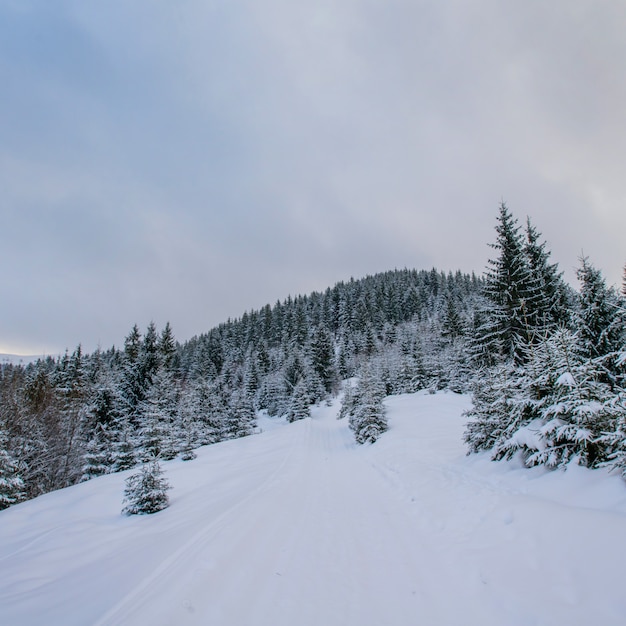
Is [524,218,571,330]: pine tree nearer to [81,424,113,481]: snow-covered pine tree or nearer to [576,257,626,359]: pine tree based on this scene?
[576,257,626,359]: pine tree

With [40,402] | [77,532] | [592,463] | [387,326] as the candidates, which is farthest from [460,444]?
[387,326]

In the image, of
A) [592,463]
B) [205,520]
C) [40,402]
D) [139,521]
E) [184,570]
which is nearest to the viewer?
[184,570]

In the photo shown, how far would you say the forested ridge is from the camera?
251 inches

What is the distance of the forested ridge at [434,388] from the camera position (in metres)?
6.36

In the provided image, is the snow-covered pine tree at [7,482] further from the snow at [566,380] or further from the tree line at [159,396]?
the snow at [566,380]

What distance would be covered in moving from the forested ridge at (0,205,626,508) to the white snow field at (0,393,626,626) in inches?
48.0

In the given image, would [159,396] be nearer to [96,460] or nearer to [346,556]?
[96,460]

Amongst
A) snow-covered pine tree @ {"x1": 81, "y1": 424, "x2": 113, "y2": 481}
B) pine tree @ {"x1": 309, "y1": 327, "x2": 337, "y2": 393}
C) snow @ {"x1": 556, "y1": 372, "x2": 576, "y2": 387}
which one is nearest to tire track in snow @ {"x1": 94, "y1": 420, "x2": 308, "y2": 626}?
snow @ {"x1": 556, "y1": 372, "x2": 576, "y2": 387}

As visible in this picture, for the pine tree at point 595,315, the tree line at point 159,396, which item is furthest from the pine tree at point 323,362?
the pine tree at point 595,315

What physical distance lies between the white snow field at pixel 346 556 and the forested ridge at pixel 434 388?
1219mm

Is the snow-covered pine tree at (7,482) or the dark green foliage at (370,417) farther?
the dark green foliage at (370,417)

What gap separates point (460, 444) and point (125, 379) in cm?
3481

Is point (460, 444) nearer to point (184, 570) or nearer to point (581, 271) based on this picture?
point (184, 570)

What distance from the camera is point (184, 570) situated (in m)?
4.70
